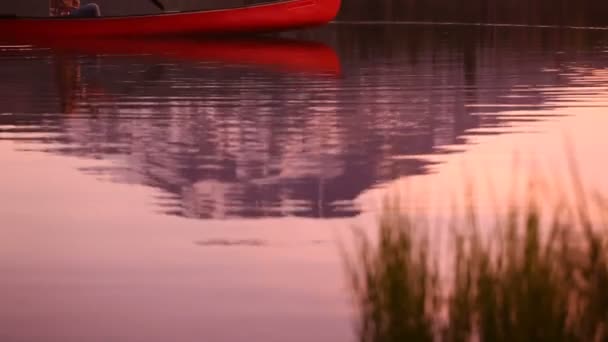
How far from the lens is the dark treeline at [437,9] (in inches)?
2245

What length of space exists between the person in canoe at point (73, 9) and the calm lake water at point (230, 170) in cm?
893

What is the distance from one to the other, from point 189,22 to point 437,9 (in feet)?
88.6

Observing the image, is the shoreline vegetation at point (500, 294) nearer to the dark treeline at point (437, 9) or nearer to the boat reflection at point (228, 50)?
the boat reflection at point (228, 50)

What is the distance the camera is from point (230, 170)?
12828 millimetres

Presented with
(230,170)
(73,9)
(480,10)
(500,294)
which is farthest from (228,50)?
(480,10)

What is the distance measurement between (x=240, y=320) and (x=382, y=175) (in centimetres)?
515

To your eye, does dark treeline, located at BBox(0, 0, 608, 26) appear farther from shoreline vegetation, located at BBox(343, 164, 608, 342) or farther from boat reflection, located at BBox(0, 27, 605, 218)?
shoreline vegetation, located at BBox(343, 164, 608, 342)

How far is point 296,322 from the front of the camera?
7293 mm

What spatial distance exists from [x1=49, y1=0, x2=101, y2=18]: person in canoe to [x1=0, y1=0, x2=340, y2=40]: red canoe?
1.57 ft

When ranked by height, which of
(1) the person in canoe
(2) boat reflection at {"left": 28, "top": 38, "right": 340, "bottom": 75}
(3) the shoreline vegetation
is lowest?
(2) boat reflection at {"left": 28, "top": 38, "right": 340, "bottom": 75}

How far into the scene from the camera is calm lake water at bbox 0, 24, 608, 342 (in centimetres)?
767

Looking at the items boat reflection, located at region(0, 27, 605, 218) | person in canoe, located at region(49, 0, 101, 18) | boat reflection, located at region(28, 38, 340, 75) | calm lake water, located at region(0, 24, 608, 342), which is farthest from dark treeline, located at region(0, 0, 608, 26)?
calm lake water, located at region(0, 24, 608, 342)

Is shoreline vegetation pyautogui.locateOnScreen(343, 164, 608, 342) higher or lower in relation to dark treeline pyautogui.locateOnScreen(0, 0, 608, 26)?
higher

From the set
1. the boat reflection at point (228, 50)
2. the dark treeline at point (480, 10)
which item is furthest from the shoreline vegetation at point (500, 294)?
the dark treeline at point (480, 10)
